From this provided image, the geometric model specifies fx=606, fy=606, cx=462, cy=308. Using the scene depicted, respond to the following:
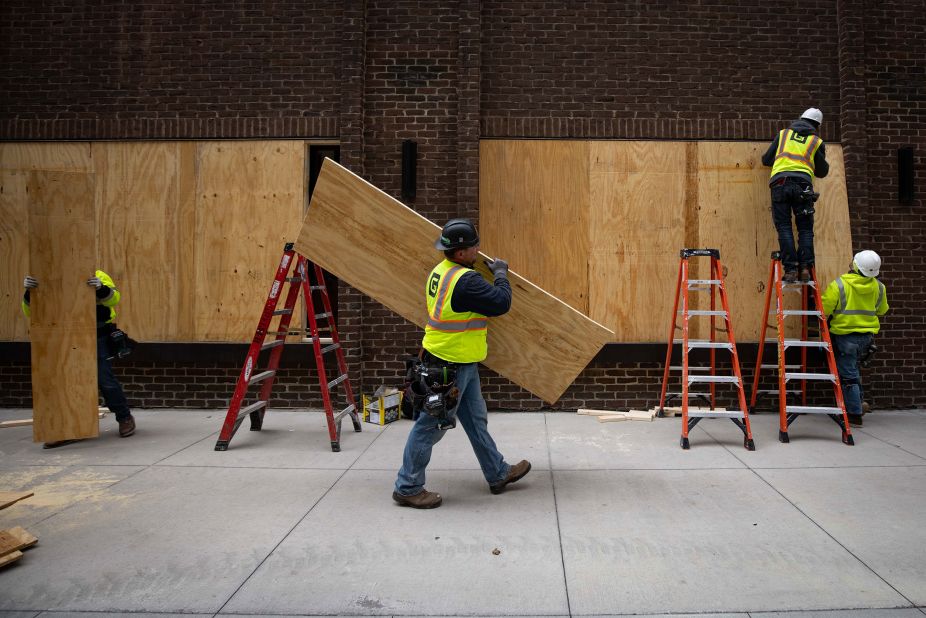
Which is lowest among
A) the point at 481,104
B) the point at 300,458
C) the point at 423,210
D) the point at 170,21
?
the point at 300,458

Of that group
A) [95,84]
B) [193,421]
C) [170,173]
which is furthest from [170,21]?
[193,421]

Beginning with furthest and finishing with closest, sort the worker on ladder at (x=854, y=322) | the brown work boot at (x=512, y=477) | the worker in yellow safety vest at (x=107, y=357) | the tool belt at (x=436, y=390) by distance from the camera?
the worker on ladder at (x=854, y=322)
the worker in yellow safety vest at (x=107, y=357)
the brown work boot at (x=512, y=477)
the tool belt at (x=436, y=390)

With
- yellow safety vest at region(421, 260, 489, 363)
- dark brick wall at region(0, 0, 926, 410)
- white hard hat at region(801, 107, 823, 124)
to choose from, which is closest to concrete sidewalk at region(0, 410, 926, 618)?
yellow safety vest at region(421, 260, 489, 363)

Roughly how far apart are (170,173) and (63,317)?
2.41m

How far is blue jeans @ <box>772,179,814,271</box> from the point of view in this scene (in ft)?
21.3

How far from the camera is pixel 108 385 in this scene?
6355 millimetres

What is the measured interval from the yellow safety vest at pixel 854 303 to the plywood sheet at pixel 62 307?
7814mm

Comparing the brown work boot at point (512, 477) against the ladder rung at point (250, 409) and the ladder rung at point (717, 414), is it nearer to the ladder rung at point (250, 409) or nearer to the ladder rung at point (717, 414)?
the ladder rung at point (717, 414)

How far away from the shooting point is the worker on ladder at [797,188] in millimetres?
6477

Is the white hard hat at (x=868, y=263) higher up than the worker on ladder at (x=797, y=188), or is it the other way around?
the worker on ladder at (x=797, y=188)

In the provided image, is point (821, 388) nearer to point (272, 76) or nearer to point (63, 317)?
point (272, 76)

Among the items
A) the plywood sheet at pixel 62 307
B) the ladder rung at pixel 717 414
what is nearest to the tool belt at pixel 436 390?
the ladder rung at pixel 717 414

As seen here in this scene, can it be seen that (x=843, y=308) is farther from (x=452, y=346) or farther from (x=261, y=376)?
(x=261, y=376)

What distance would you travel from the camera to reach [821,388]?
24.6ft
